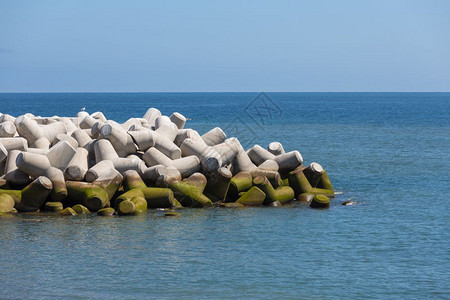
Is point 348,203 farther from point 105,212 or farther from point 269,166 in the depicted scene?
point 105,212

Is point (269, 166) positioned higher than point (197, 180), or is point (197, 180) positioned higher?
point (269, 166)

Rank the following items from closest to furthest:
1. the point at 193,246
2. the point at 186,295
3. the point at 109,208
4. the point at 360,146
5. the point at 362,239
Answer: the point at 186,295 < the point at 193,246 < the point at 362,239 < the point at 109,208 < the point at 360,146

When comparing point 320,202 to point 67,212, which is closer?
point 67,212

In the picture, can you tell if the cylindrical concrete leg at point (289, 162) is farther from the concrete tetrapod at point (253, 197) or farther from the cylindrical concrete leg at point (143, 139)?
the cylindrical concrete leg at point (143, 139)

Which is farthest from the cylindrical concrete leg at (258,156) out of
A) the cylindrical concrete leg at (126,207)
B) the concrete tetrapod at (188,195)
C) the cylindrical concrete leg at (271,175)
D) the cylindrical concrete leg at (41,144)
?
the cylindrical concrete leg at (41,144)

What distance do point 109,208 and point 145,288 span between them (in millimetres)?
6050

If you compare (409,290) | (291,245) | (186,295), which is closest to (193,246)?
(291,245)

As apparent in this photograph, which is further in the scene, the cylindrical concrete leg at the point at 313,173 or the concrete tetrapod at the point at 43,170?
the cylindrical concrete leg at the point at 313,173

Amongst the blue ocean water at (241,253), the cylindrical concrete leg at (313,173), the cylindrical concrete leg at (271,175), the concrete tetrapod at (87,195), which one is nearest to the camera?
the blue ocean water at (241,253)

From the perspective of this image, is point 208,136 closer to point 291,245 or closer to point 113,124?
point 113,124

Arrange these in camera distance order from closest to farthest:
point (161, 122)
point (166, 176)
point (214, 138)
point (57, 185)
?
1. point (57, 185)
2. point (166, 176)
3. point (214, 138)
4. point (161, 122)

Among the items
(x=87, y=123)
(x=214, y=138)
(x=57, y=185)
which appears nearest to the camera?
(x=57, y=185)

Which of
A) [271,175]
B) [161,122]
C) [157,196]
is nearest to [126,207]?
[157,196]

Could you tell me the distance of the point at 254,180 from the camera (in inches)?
867
